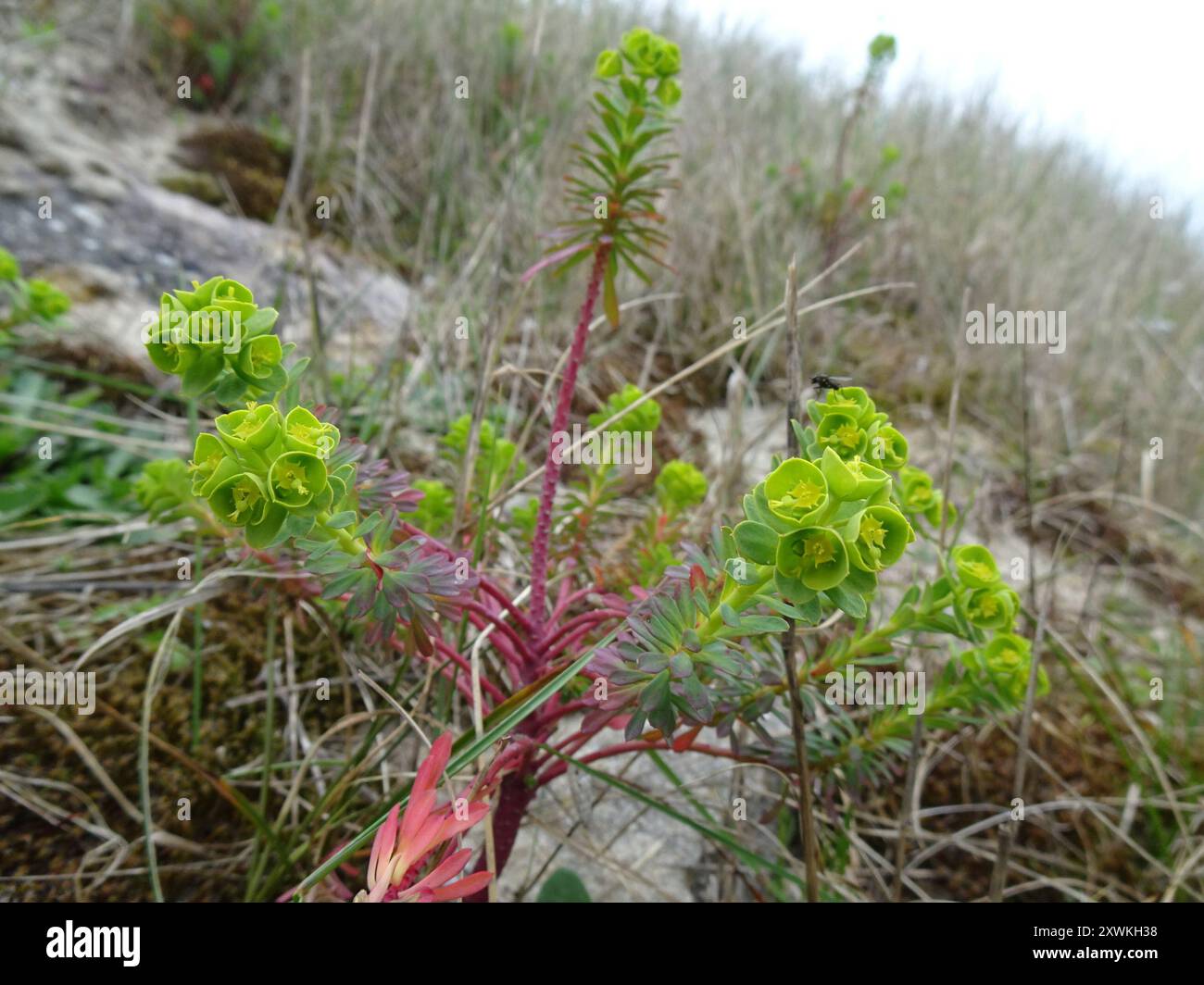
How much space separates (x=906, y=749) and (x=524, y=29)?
4.17 metres

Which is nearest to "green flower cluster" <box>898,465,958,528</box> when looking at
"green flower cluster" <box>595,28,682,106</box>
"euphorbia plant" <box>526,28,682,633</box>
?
"euphorbia plant" <box>526,28,682,633</box>

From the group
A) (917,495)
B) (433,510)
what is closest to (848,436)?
(917,495)

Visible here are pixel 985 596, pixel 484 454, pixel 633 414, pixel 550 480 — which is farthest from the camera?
pixel 484 454

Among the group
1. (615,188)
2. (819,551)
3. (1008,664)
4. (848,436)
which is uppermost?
(615,188)

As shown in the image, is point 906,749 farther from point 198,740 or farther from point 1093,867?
point 198,740

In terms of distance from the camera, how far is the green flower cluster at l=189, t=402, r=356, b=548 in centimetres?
71

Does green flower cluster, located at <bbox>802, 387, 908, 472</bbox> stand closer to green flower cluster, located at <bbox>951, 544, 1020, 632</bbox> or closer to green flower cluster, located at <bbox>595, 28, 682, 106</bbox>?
green flower cluster, located at <bbox>951, 544, 1020, 632</bbox>

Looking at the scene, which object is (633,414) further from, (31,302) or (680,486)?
(31,302)

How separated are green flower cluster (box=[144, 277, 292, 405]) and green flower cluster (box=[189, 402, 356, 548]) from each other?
0.07 m

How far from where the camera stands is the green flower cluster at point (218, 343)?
0.77 m

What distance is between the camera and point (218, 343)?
791mm

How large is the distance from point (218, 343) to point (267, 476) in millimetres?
182

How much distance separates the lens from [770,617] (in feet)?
2.57
